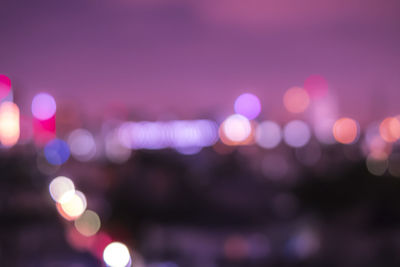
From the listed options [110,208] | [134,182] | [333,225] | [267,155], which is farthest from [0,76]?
[267,155]

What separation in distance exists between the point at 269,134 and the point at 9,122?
3442cm

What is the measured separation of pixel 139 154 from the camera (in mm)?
Answer: 27266

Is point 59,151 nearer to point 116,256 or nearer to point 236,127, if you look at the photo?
point 236,127

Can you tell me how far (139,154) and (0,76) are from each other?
23.9 meters

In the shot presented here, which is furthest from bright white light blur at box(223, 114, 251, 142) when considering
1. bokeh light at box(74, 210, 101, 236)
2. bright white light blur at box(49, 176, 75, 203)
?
bokeh light at box(74, 210, 101, 236)

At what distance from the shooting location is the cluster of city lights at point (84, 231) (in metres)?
4.75

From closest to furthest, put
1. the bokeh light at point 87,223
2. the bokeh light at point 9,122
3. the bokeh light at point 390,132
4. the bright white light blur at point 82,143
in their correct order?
the bokeh light at point 9,122 < the bokeh light at point 87,223 < the bokeh light at point 390,132 < the bright white light blur at point 82,143

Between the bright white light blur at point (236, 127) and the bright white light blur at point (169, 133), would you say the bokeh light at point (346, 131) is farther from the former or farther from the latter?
the bright white light blur at point (169, 133)

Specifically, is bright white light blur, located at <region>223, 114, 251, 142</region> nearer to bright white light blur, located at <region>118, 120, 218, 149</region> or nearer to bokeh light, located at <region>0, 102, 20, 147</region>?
bright white light blur, located at <region>118, 120, 218, 149</region>

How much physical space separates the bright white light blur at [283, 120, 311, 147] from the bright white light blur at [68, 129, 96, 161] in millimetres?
13365

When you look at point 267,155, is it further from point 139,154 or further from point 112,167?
point 112,167

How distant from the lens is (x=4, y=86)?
3.52 m

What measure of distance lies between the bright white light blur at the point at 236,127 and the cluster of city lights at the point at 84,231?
95.2ft

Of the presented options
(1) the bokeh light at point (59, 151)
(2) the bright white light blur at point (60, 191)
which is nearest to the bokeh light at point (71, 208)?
(2) the bright white light blur at point (60, 191)
